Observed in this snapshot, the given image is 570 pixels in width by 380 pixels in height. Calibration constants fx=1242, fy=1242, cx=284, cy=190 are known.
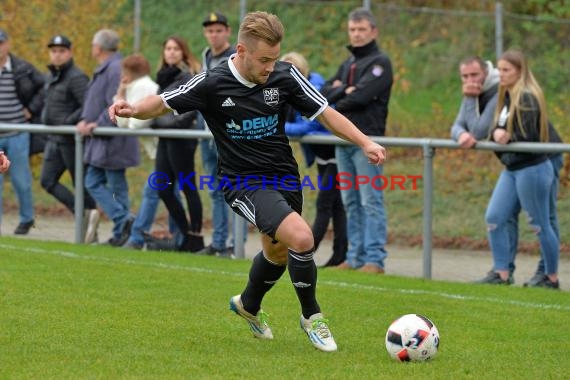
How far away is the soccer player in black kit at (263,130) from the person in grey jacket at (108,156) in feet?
18.8

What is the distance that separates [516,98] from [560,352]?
370 cm

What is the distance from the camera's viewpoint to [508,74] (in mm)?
10812

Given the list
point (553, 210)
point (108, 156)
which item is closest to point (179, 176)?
point (108, 156)

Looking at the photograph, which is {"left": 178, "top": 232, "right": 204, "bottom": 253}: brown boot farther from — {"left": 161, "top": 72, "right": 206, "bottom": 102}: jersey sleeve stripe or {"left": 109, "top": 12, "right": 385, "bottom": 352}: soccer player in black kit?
{"left": 161, "top": 72, "right": 206, "bottom": 102}: jersey sleeve stripe

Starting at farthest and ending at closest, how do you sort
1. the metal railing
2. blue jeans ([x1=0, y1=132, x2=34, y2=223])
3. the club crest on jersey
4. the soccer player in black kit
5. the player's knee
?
→ blue jeans ([x1=0, y1=132, x2=34, y2=223]) → the metal railing → the club crest on jersey → the soccer player in black kit → the player's knee

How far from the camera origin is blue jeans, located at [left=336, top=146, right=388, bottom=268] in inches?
453

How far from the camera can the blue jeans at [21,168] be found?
46.3 feet

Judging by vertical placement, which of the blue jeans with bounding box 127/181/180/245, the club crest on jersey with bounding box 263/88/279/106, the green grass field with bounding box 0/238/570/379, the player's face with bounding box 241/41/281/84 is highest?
the player's face with bounding box 241/41/281/84

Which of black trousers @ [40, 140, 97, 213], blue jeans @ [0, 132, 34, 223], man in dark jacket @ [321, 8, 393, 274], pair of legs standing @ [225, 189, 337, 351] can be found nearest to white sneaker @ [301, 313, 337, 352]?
pair of legs standing @ [225, 189, 337, 351]

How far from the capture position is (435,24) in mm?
19969

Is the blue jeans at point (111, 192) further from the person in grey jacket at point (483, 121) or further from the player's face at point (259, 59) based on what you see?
the player's face at point (259, 59)

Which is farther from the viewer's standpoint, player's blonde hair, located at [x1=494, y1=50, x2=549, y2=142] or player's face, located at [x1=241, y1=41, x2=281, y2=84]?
player's blonde hair, located at [x1=494, y1=50, x2=549, y2=142]

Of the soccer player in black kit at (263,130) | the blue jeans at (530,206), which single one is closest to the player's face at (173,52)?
the blue jeans at (530,206)

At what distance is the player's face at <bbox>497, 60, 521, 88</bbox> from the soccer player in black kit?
3.65 meters
